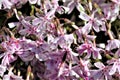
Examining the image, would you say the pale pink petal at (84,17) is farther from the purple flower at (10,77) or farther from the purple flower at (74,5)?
the purple flower at (10,77)

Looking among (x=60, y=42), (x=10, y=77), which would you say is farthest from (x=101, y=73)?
(x=10, y=77)

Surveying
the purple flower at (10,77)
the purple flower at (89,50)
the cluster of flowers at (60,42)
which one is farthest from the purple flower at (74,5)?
the purple flower at (10,77)

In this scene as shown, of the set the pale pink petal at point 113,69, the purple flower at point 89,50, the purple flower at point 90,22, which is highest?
the purple flower at point 90,22

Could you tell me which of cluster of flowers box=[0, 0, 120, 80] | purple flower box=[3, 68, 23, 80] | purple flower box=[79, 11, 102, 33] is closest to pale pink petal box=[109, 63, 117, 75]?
cluster of flowers box=[0, 0, 120, 80]

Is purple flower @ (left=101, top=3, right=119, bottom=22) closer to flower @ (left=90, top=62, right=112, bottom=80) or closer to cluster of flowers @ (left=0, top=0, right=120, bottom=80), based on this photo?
cluster of flowers @ (left=0, top=0, right=120, bottom=80)

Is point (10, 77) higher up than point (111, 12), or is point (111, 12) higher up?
point (111, 12)

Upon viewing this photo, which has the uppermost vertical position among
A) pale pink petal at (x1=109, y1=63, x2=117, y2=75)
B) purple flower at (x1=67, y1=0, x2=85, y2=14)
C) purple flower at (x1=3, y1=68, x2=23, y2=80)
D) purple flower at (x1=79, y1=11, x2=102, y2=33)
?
purple flower at (x1=67, y1=0, x2=85, y2=14)

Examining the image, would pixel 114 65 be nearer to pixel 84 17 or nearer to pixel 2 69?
pixel 84 17
